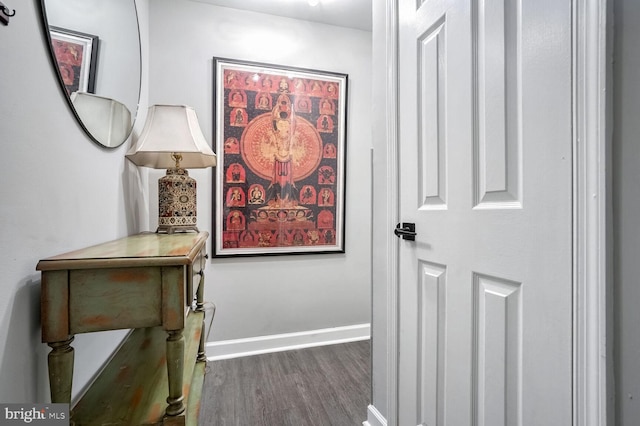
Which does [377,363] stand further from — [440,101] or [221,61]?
[221,61]

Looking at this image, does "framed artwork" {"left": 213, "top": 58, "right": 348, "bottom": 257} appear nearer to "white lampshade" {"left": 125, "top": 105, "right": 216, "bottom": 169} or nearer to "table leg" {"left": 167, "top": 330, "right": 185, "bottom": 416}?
"white lampshade" {"left": 125, "top": 105, "right": 216, "bottom": 169}

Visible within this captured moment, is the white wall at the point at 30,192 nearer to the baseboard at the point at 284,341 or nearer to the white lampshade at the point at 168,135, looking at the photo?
the white lampshade at the point at 168,135

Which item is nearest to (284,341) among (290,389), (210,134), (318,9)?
(290,389)

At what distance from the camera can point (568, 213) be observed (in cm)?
63

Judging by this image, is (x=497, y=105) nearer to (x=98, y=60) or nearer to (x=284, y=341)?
(x=98, y=60)

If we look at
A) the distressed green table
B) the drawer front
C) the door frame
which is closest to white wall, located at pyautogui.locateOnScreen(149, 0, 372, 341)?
the distressed green table

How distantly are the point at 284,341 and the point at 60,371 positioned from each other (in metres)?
1.75

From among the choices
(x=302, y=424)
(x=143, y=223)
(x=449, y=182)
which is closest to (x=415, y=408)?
(x=302, y=424)

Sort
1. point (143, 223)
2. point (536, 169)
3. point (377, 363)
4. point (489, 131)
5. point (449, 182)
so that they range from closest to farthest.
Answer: point (536, 169) < point (489, 131) < point (449, 182) < point (377, 363) < point (143, 223)

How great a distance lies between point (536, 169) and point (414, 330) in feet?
2.49

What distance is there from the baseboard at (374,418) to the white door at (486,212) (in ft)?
0.57

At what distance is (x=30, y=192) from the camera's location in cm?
74

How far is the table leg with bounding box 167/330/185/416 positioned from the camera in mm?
832

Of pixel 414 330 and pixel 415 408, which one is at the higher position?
pixel 414 330
